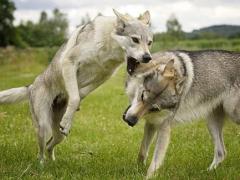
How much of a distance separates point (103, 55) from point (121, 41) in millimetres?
300

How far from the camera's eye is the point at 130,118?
5.17 meters

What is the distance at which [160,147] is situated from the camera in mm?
5629

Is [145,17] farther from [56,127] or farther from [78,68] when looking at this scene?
[56,127]

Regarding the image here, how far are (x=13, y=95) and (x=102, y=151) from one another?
156 centimetres

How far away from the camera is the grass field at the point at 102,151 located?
18.2ft

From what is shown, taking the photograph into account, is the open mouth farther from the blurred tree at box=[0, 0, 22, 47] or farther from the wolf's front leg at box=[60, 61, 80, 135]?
the blurred tree at box=[0, 0, 22, 47]

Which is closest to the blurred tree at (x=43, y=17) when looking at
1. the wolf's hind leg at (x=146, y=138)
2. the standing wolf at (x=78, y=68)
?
the standing wolf at (x=78, y=68)

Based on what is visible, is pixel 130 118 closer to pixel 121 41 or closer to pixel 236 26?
pixel 121 41

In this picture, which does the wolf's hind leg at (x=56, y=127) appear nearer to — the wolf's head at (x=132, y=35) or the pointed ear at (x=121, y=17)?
the wolf's head at (x=132, y=35)

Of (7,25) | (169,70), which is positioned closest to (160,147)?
(169,70)

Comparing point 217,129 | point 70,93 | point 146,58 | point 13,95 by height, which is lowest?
point 217,129

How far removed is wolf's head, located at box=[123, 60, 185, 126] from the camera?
5242 mm

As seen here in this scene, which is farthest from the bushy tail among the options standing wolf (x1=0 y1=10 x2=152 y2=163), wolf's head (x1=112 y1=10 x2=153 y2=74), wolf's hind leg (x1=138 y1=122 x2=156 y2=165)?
wolf's hind leg (x1=138 y1=122 x2=156 y2=165)

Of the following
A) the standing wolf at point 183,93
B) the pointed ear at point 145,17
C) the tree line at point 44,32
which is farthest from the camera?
the tree line at point 44,32
